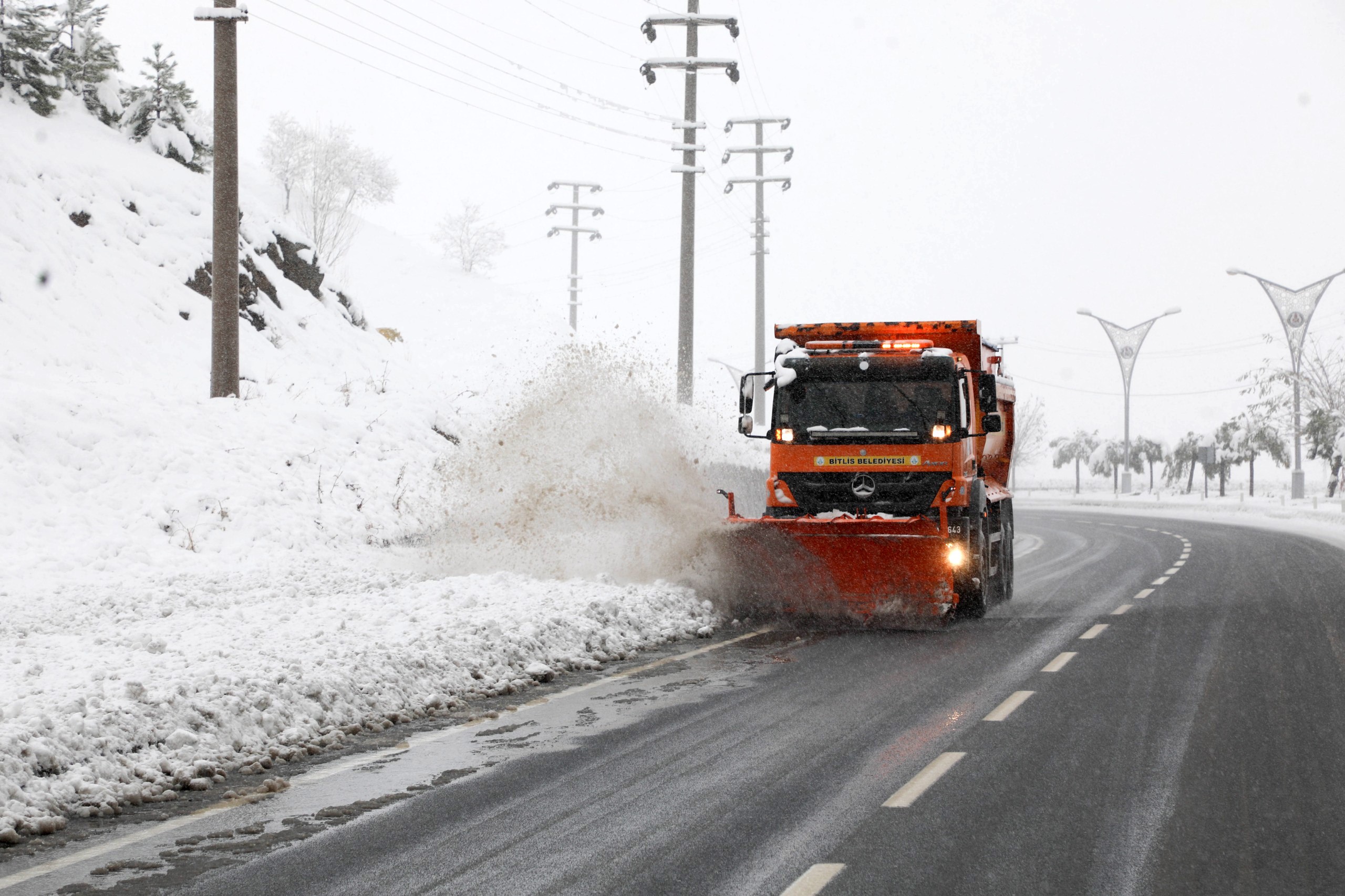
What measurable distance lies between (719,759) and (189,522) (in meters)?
10.8

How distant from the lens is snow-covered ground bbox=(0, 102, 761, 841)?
294 inches

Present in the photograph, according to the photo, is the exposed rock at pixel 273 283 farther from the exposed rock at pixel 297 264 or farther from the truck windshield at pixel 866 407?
the truck windshield at pixel 866 407

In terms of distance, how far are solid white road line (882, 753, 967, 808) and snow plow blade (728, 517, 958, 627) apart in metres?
5.47

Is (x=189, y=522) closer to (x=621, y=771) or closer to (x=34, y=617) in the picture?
(x=34, y=617)

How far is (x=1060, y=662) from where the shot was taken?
34.8 feet

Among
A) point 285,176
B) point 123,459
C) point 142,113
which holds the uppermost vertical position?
point 285,176

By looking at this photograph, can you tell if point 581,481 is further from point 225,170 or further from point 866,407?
point 225,170

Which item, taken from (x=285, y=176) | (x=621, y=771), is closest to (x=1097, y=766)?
(x=621, y=771)

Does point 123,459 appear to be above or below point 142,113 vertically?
below

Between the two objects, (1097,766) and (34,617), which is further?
(34,617)

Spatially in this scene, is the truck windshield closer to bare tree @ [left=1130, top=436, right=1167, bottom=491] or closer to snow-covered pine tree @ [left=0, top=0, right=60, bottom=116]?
snow-covered pine tree @ [left=0, top=0, right=60, bottom=116]

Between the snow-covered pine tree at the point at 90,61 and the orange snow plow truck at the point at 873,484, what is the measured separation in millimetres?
27066

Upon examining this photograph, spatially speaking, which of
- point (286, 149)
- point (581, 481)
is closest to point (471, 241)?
point (286, 149)

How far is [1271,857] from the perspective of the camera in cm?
519
